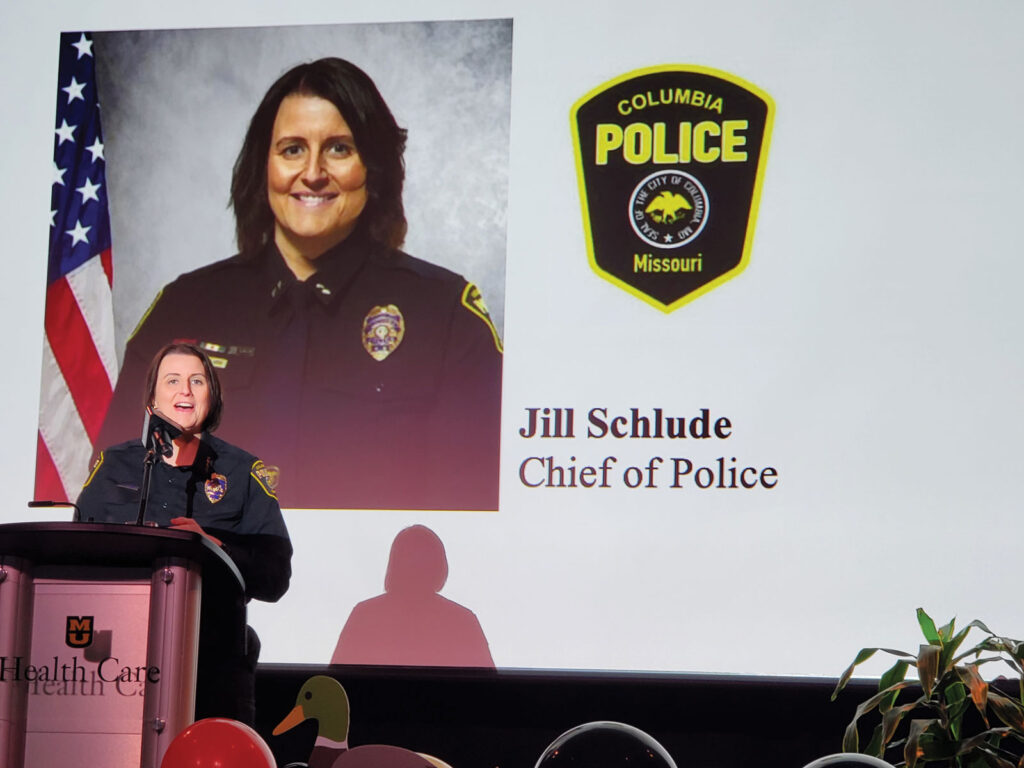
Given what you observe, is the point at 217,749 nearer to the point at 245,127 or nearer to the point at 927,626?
the point at 927,626

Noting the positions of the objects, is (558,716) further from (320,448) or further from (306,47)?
(306,47)

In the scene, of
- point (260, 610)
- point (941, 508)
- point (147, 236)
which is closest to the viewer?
point (941, 508)

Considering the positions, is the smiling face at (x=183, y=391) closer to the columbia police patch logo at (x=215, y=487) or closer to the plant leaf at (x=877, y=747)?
the columbia police patch logo at (x=215, y=487)

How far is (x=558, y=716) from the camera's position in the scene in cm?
390

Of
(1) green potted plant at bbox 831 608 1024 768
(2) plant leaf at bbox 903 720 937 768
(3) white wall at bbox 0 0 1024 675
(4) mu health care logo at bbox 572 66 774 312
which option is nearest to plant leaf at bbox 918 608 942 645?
(1) green potted plant at bbox 831 608 1024 768

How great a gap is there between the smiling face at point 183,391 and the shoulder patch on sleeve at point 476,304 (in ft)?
3.37

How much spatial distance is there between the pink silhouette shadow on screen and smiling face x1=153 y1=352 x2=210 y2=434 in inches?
37.3

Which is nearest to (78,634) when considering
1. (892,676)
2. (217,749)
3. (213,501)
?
(217,749)

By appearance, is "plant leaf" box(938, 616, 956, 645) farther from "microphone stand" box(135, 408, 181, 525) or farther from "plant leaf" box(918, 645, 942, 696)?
"microphone stand" box(135, 408, 181, 525)

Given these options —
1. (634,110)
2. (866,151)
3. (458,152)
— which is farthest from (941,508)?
(458,152)

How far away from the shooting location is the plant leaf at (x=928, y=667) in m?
2.97

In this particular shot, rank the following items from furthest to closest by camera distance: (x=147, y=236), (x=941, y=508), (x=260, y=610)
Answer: (x=147, y=236) → (x=260, y=610) → (x=941, y=508)

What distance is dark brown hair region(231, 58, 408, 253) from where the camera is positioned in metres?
4.10

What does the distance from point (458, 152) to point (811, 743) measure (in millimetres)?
2065
